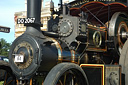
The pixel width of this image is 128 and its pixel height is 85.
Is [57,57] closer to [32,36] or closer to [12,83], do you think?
[32,36]

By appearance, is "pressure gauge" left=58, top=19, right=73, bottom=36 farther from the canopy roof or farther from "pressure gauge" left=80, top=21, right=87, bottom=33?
A: the canopy roof

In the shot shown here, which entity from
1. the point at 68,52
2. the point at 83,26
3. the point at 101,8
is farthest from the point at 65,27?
the point at 101,8

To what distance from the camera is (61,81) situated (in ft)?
15.4

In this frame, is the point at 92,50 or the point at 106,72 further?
the point at 92,50

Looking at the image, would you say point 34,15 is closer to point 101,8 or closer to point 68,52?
point 68,52

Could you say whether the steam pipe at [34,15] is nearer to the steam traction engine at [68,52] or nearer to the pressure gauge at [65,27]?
the steam traction engine at [68,52]

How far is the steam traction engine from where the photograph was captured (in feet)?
14.7

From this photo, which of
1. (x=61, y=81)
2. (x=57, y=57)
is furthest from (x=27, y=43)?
(x=61, y=81)

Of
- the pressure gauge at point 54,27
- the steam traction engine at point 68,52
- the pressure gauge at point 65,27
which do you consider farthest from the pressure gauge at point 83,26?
the pressure gauge at point 54,27

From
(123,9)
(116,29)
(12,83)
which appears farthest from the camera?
(123,9)

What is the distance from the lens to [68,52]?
16.9 feet

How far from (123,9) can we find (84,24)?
7.68 feet

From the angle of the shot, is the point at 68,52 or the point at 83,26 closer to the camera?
the point at 68,52

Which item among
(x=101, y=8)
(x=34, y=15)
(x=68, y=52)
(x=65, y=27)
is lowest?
(x=68, y=52)
